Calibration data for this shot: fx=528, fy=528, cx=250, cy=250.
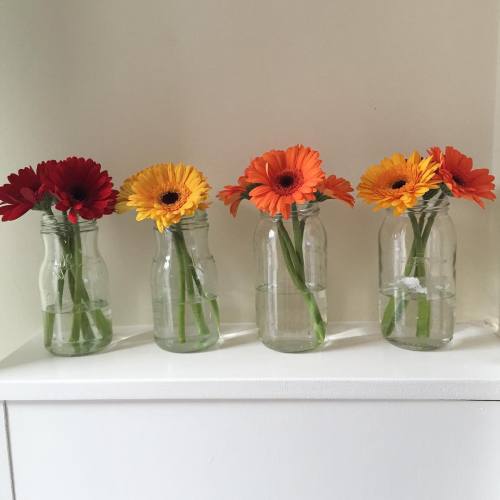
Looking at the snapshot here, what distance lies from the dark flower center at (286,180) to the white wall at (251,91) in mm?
157

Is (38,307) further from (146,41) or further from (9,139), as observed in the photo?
(146,41)

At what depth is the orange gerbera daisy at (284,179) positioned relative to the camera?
0.69 metres

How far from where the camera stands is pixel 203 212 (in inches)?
32.1

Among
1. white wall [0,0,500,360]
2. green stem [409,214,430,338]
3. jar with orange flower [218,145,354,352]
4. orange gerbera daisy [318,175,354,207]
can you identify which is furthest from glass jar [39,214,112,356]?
green stem [409,214,430,338]

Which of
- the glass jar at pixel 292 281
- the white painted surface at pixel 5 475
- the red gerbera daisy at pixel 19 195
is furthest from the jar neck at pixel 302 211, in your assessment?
the white painted surface at pixel 5 475

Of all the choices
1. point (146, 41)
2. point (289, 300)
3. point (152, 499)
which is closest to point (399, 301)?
point (289, 300)

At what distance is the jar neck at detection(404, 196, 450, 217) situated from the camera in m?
0.76

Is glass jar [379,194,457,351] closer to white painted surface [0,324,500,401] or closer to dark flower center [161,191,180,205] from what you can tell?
white painted surface [0,324,500,401]

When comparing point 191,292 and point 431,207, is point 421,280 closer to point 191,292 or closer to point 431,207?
point 431,207

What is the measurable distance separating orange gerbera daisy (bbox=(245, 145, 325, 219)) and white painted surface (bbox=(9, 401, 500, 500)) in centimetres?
26

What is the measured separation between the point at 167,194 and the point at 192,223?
7 cm

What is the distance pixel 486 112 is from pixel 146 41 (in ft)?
1.83

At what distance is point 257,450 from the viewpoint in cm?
68

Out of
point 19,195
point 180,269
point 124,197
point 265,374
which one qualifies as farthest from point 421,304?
→ point 19,195
